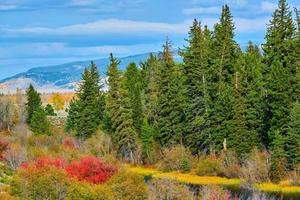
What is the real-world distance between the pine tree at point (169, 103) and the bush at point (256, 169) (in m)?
17.7

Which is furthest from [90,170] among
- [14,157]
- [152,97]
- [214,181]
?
[152,97]

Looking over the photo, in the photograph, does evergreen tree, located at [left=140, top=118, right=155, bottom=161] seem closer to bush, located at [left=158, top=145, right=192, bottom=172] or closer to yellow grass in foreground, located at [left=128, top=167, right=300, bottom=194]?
yellow grass in foreground, located at [left=128, top=167, right=300, bottom=194]

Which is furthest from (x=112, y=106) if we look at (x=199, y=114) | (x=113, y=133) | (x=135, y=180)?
(x=135, y=180)

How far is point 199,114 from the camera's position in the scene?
8838 cm

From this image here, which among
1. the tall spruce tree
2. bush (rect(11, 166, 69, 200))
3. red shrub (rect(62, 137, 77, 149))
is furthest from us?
the tall spruce tree

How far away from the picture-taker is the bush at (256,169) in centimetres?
6856

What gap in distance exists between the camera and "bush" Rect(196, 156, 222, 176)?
8075 centimetres

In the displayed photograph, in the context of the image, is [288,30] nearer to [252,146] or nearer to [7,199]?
[252,146]

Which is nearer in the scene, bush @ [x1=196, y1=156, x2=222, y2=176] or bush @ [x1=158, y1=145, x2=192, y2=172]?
bush @ [x1=196, y1=156, x2=222, y2=176]

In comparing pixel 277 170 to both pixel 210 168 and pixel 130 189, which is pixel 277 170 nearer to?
pixel 210 168

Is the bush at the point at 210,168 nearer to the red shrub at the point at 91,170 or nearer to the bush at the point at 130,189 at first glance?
the red shrub at the point at 91,170

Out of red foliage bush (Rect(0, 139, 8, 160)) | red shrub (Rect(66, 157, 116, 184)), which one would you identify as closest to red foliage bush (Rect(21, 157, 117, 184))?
red shrub (Rect(66, 157, 116, 184))

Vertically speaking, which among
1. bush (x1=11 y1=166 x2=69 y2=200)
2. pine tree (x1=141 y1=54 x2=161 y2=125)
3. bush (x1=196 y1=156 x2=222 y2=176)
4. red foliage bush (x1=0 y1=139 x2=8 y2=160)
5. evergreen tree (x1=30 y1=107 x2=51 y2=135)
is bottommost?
bush (x1=196 y1=156 x2=222 y2=176)

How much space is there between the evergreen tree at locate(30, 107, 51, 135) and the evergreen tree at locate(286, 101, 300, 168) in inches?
2028
